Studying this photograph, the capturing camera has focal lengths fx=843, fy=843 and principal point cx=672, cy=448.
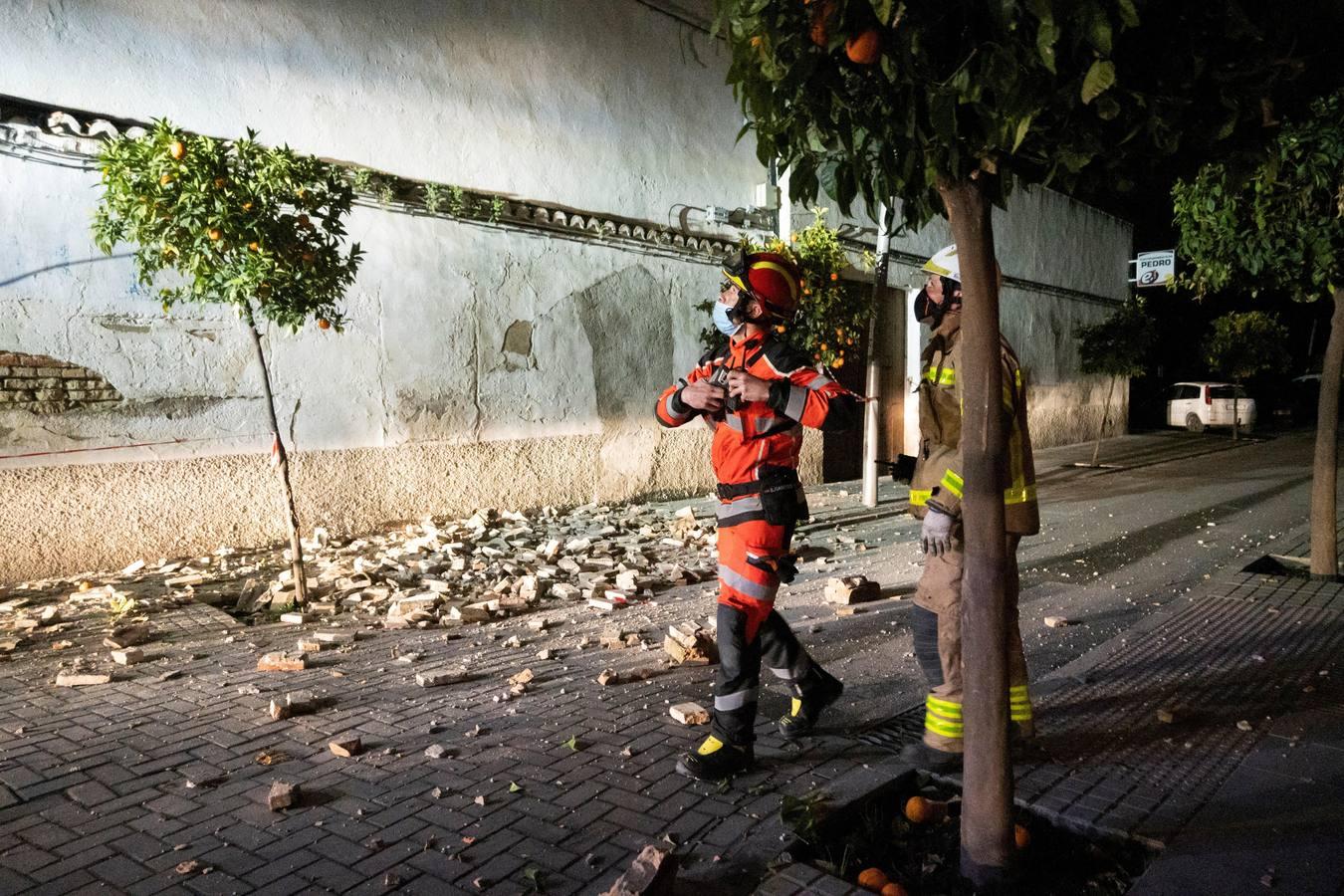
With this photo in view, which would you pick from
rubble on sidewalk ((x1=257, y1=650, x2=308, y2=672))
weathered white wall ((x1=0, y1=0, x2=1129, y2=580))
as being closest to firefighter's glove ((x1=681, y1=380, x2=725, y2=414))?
weathered white wall ((x1=0, y1=0, x2=1129, y2=580))

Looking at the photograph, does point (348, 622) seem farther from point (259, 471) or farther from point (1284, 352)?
point (1284, 352)

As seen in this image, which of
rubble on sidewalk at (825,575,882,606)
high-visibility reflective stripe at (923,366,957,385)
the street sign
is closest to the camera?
high-visibility reflective stripe at (923,366,957,385)

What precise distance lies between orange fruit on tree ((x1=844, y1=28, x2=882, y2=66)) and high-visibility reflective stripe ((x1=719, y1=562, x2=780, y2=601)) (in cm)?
209

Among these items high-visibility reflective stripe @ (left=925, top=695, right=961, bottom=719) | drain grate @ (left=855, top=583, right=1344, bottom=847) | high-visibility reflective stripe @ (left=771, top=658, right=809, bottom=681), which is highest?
high-visibility reflective stripe @ (left=771, top=658, right=809, bottom=681)

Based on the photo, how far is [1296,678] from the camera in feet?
15.0

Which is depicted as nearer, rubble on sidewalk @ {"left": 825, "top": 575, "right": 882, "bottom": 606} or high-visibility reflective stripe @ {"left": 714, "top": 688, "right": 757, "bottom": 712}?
high-visibility reflective stripe @ {"left": 714, "top": 688, "right": 757, "bottom": 712}

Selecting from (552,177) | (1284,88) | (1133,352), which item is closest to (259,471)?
(552,177)

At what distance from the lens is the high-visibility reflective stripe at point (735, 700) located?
3564mm

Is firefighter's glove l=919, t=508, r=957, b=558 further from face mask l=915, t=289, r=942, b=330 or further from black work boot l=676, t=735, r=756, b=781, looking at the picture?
black work boot l=676, t=735, r=756, b=781

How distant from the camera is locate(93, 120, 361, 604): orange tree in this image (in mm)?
5441

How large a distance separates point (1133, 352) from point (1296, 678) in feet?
47.2

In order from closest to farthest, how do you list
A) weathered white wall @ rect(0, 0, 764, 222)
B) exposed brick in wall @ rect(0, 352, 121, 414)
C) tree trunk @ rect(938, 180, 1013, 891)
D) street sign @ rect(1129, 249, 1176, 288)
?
tree trunk @ rect(938, 180, 1013, 891), exposed brick in wall @ rect(0, 352, 121, 414), weathered white wall @ rect(0, 0, 764, 222), street sign @ rect(1129, 249, 1176, 288)

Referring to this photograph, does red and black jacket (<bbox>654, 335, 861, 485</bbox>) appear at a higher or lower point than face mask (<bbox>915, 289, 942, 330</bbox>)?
lower

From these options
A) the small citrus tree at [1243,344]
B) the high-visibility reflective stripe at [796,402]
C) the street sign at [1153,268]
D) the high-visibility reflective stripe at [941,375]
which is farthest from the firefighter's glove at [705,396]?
the small citrus tree at [1243,344]
